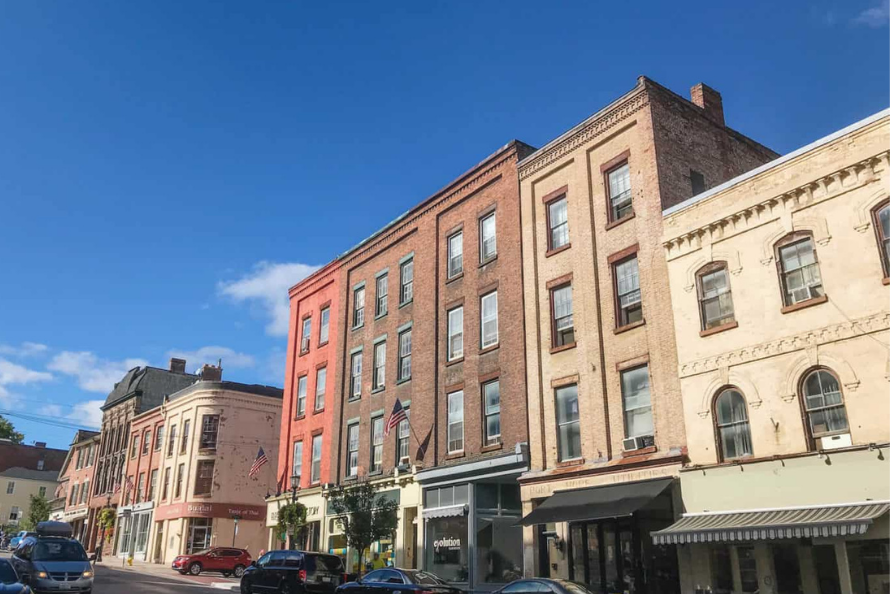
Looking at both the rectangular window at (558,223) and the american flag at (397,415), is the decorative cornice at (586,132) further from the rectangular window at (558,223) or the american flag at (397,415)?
the american flag at (397,415)

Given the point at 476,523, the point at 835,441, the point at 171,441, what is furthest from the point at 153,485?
the point at 835,441

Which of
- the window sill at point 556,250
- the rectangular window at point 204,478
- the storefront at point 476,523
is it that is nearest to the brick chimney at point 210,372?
the rectangular window at point 204,478

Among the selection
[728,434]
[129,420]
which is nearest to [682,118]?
[728,434]

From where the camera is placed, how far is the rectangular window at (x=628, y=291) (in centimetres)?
2172

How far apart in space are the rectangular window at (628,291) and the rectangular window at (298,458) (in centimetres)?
2112

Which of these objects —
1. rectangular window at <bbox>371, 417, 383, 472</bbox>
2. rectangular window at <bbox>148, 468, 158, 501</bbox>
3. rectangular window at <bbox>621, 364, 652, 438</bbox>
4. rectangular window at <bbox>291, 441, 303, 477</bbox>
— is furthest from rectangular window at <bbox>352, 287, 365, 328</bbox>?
rectangular window at <bbox>148, 468, 158, 501</bbox>

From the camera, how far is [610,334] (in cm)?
2208

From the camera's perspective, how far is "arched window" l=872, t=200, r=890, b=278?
1591cm

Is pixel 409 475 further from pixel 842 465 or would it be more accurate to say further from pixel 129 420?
pixel 129 420

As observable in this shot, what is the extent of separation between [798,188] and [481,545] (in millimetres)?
15097

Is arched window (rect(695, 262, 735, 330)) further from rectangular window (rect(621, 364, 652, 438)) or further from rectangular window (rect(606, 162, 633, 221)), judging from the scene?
rectangular window (rect(606, 162, 633, 221))

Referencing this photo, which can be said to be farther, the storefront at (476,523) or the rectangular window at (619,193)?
the storefront at (476,523)

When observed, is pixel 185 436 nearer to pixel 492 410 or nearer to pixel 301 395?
pixel 301 395

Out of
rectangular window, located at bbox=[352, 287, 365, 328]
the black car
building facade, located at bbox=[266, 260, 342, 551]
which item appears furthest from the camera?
rectangular window, located at bbox=[352, 287, 365, 328]
